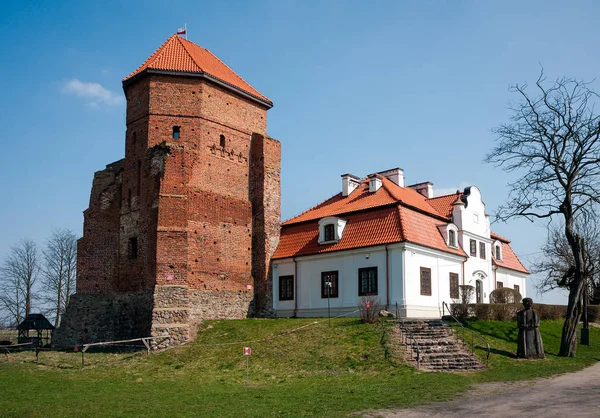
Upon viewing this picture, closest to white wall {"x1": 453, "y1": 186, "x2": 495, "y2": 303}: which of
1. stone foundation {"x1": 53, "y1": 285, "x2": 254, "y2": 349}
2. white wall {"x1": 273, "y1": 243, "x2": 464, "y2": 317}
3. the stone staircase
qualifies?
white wall {"x1": 273, "y1": 243, "x2": 464, "y2": 317}

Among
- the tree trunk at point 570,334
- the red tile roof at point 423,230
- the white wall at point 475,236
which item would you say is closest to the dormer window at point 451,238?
the red tile roof at point 423,230

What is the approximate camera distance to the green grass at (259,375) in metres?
13.8

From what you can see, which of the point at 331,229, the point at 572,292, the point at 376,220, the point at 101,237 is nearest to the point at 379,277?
the point at 376,220

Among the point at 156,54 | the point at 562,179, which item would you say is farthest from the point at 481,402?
the point at 156,54

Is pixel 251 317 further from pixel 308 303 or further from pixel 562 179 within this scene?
pixel 562 179

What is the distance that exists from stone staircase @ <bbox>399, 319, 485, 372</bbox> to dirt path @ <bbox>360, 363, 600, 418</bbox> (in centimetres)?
266

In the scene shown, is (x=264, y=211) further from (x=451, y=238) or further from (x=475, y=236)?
(x=475, y=236)

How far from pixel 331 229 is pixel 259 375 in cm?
1157

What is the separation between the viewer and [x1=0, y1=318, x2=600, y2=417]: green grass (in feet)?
45.2

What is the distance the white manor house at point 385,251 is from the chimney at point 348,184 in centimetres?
6

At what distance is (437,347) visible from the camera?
20969mm

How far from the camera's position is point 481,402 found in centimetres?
1394

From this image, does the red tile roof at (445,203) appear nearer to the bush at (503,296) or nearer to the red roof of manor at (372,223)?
the red roof of manor at (372,223)

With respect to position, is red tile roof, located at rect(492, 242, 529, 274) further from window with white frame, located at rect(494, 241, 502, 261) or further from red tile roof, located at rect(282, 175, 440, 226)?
red tile roof, located at rect(282, 175, 440, 226)
